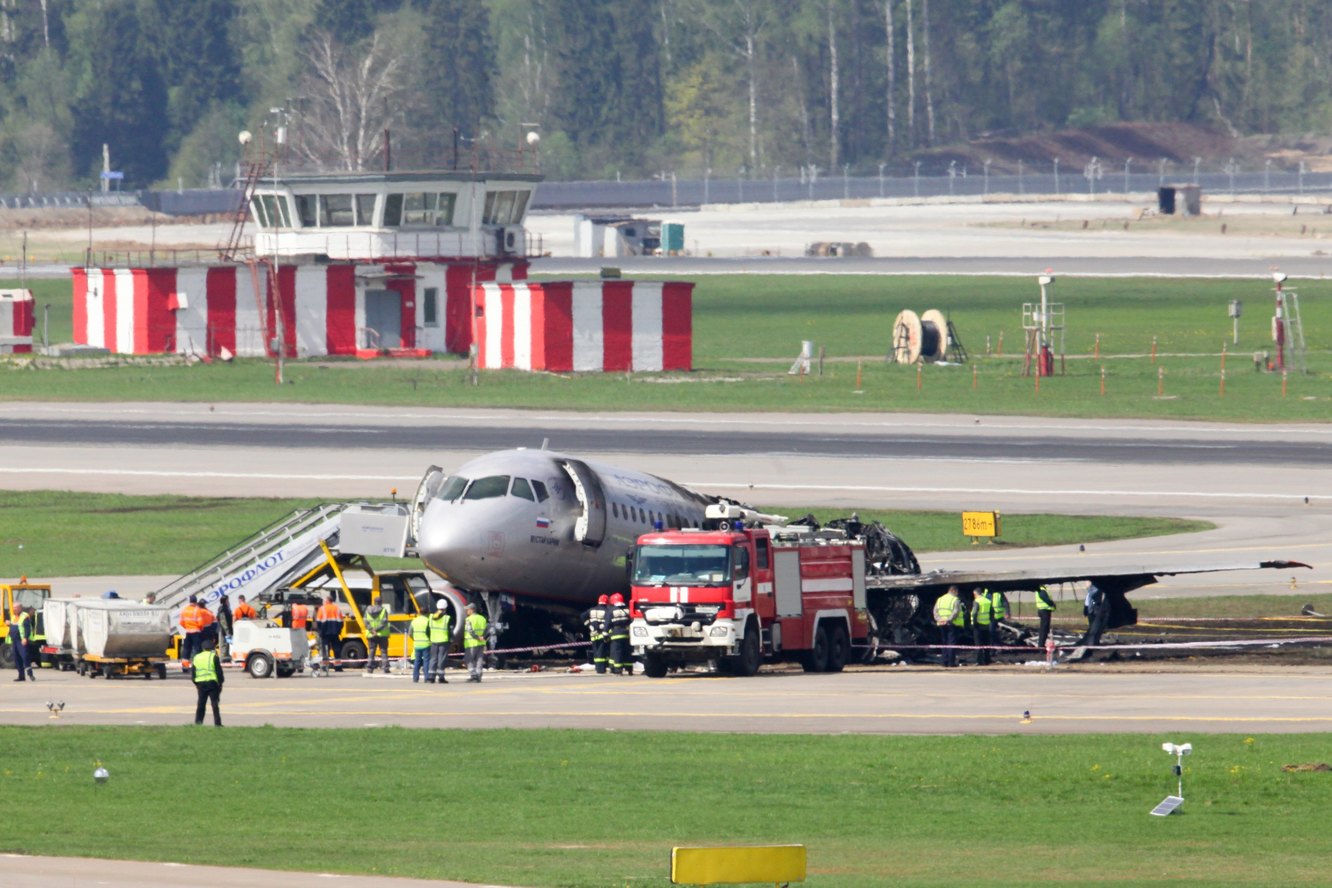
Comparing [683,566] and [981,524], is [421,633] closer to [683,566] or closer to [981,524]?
[683,566]

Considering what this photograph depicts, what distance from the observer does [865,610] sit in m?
46.3

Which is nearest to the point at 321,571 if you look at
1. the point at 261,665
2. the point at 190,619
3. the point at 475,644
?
the point at 261,665

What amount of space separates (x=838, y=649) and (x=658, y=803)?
1859 cm

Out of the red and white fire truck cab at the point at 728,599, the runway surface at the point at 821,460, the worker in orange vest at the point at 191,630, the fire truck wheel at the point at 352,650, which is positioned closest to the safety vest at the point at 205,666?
the worker in orange vest at the point at 191,630

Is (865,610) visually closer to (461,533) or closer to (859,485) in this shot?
(461,533)

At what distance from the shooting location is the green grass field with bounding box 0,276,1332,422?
3804 inches

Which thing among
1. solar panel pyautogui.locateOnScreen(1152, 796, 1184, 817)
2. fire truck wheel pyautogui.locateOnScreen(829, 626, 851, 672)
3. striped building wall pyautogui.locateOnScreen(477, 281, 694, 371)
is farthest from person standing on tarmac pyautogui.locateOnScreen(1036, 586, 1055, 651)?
striped building wall pyautogui.locateOnScreen(477, 281, 694, 371)

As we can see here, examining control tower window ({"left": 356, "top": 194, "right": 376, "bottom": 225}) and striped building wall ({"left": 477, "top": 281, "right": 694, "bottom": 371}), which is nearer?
striped building wall ({"left": 477, "top": 281, "right": 694, "bottom": 371})

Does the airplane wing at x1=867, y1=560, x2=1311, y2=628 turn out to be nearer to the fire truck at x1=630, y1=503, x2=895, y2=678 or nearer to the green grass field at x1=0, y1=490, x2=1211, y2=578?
the fire truck at x1=630, y1=503, x2=895, y2=678

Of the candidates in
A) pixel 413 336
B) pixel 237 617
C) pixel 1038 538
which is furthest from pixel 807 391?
pixel 237 617

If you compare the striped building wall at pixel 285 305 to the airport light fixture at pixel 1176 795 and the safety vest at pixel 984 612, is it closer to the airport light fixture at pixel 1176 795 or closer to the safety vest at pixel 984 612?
the safety vest at pixel 984 612

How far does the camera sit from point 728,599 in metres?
41.8

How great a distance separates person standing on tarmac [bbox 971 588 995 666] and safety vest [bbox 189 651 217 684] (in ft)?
62.1

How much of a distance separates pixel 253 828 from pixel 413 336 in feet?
309
